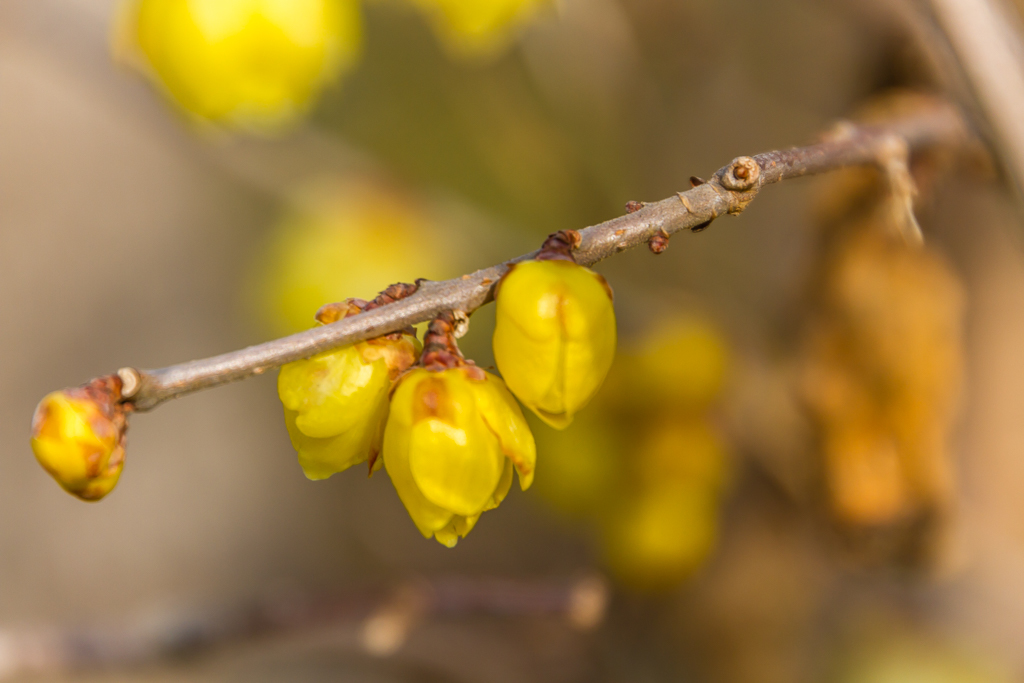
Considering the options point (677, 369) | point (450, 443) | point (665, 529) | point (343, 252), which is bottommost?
point (450, 443)

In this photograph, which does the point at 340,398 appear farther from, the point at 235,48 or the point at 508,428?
the point at 235,48

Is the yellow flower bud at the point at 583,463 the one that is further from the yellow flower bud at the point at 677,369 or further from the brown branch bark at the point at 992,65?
the brown branch bark at the point at 992,65

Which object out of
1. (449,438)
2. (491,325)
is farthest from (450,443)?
(491,325)

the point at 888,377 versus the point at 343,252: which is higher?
the point at 343,252

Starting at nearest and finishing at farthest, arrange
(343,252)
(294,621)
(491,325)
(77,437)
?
(77,437), (294,621), (343,252), (491,325)

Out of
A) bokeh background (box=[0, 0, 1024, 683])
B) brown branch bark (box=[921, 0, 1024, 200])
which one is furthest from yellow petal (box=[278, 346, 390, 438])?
bokeh background (box=[0, 0, 1024, 683])

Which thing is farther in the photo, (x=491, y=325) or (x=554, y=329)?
(x=491, y=325)
